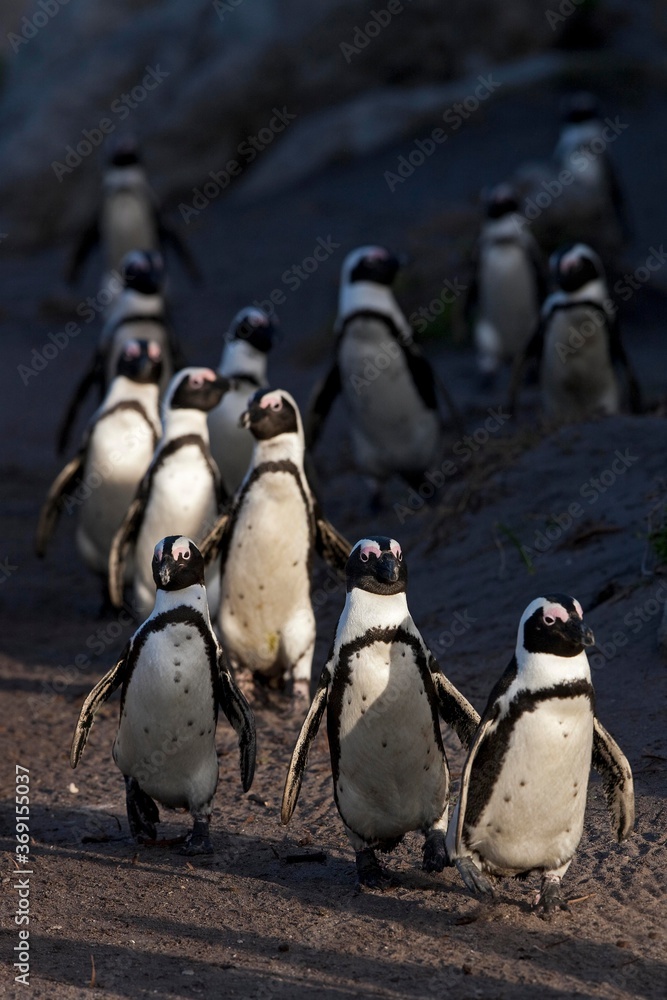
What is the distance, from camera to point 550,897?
387 centimetres

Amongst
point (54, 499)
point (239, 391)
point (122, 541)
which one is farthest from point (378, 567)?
point (239, 391)

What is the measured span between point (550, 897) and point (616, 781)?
365 mm

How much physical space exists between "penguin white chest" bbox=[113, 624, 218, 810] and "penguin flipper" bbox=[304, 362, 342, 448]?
4.30m

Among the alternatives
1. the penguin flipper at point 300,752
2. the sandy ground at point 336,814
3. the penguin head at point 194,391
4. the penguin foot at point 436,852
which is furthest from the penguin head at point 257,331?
the penguin foot at point 436,852

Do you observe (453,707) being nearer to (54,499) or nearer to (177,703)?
(177,703)

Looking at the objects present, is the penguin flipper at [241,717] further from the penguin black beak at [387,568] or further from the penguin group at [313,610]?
the penguin black beak at [387,568]

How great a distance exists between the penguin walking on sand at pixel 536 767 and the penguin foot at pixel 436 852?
26 cm

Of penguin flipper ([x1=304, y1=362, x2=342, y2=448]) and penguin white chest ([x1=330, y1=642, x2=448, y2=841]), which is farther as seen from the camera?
penguin flipper ([x1=304, y1=362, x2=342, y2=448])

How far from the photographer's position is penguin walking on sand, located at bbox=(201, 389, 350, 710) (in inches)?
227

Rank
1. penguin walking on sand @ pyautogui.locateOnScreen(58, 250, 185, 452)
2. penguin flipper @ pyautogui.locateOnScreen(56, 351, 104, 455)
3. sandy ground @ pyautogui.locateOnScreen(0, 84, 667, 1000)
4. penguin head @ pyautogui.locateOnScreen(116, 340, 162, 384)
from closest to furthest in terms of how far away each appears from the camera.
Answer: sandy ground @ pyautogui.locateOnScreen(0, 84, 667, 1000)
penguin head @ pyautogui.locateOnScreen(116, 340, 162, 384)
penguin flipper @ pyautogui.locateOnScreen(56, 351, 104, 455)
penguin walking on sand @ pyautogui.locateOnScreen(58, 250, 185, 452)

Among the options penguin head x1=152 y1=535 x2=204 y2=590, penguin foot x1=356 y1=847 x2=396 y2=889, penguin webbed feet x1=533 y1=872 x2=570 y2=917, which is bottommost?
penguin foot x1=356 y1=847 x2=396 y2=889

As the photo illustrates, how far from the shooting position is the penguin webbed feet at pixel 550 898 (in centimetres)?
386

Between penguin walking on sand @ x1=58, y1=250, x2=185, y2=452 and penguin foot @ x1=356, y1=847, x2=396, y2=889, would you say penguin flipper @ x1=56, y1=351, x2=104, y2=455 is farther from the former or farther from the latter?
penguin foot @ x1=356, y1=847, x2=396, y2=889

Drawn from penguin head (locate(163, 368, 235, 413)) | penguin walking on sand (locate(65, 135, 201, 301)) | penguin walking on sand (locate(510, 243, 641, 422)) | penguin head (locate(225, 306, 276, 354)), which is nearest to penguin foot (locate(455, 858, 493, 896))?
penguin head (locate(163, 368, 235, 413))
